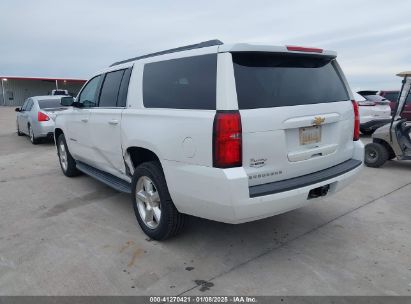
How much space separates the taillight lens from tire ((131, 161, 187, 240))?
2.79 feet

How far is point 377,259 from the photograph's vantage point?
328cm

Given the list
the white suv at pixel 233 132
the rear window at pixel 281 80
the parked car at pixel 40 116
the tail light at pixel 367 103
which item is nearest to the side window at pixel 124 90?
the white suv at pixel 233 132

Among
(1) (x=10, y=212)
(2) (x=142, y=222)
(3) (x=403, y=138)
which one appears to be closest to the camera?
(2) (x=142, y=222)

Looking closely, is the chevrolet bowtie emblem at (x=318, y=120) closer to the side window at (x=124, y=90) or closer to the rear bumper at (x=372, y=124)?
the side window at (x=124, y=90)

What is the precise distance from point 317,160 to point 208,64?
4.50 feet

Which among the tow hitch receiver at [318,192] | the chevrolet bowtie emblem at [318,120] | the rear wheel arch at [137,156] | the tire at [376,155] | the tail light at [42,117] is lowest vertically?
the tire at [376,155]

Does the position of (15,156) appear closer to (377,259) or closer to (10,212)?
(10,212)

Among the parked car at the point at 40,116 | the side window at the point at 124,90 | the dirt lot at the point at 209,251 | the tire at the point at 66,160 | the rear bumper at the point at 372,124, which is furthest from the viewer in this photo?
the parked car at the point at 40,116

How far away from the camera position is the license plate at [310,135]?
10.3 feet

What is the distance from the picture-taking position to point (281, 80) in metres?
3.14

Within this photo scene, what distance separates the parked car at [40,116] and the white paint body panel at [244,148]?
768 centimetres

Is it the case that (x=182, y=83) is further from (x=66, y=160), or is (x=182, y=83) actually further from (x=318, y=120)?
(x=66, y=160)

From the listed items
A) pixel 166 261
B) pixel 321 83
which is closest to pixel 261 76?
pixel 321 83

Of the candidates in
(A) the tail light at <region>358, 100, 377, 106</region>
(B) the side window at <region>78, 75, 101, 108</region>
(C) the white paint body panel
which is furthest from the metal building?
(C) the white paint body panel
